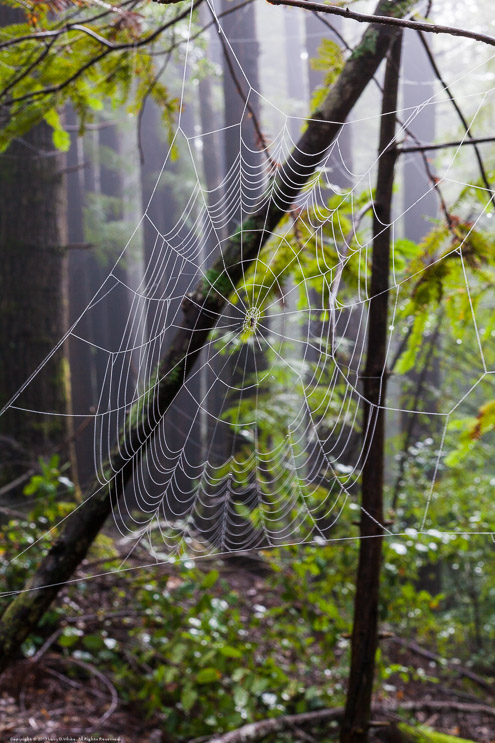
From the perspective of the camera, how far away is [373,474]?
219 centimetres

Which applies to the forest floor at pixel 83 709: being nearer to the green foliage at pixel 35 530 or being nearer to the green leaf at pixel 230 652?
the green foliage at pixel 35 530

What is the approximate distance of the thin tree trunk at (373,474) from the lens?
2109 millimetres

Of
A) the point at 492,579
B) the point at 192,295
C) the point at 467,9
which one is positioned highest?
the point at 467,9

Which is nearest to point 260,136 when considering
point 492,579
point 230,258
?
point 230,258

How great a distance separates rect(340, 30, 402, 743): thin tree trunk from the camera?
2109 millimetres

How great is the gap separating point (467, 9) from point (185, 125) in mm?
7036

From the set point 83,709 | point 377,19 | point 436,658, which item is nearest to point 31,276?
point 83,709

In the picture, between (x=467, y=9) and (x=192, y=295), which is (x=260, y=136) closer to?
(x=192, y=295)

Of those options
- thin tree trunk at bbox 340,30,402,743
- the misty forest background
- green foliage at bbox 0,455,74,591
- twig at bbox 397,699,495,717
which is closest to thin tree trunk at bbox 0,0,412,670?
the misty forest background

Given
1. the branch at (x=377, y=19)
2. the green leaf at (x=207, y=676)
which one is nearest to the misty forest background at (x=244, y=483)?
the green leaf at (x=207, y=676)

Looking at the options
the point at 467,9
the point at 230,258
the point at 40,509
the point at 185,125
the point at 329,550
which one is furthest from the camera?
the point at 185,125

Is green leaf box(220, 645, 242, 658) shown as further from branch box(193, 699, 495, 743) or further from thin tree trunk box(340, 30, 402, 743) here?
thin tree trunk box(340, 30, 402, 743)

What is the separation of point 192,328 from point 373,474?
0.82 metres

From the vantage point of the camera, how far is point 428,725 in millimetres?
3385
